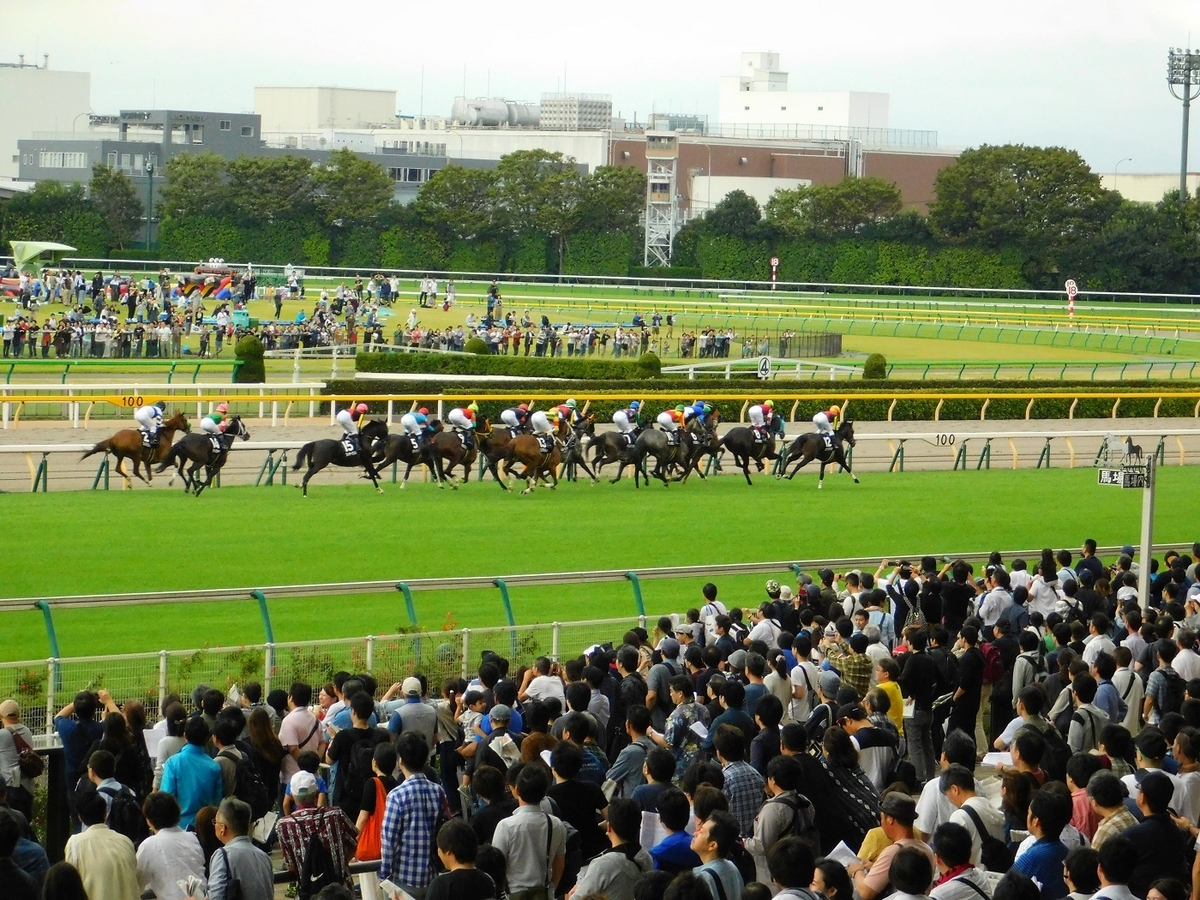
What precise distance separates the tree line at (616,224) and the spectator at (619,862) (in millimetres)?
54654

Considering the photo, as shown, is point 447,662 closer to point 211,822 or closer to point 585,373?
point 211,822

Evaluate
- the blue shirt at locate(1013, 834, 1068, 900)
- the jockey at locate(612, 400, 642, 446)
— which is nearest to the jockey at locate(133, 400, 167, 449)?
the jockey at locate(612, 400, 642, 446)

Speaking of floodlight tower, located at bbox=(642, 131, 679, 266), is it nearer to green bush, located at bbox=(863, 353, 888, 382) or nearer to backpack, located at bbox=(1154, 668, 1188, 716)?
green bush, located at bbox=(863, 353, 888, 382)

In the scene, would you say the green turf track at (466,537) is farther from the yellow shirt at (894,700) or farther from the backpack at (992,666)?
the yellow shirt at (894,700)

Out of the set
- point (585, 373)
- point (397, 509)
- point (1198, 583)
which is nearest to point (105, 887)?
point (1198, 583)

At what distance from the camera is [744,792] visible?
5.26 metres

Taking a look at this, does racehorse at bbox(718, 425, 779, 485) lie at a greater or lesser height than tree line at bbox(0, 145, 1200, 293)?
lesser

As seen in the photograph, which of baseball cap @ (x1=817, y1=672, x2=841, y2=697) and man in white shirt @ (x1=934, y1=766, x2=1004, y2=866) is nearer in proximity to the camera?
man in white shirt @ (x1=934, y1=766, x2=1004, y2=866)

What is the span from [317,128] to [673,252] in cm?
4522

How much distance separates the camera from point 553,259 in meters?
62.9

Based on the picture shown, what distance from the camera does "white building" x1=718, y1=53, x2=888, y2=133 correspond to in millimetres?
105688

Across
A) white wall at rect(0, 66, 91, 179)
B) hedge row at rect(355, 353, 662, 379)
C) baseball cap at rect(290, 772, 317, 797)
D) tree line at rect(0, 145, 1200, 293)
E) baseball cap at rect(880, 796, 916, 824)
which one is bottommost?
baseball cap at rect(290, 772, 317, 797)

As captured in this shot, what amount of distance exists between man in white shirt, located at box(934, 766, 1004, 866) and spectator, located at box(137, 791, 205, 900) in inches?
87.4

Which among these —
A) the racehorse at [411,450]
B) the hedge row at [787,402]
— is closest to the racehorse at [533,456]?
the racehorse at [411,450]
